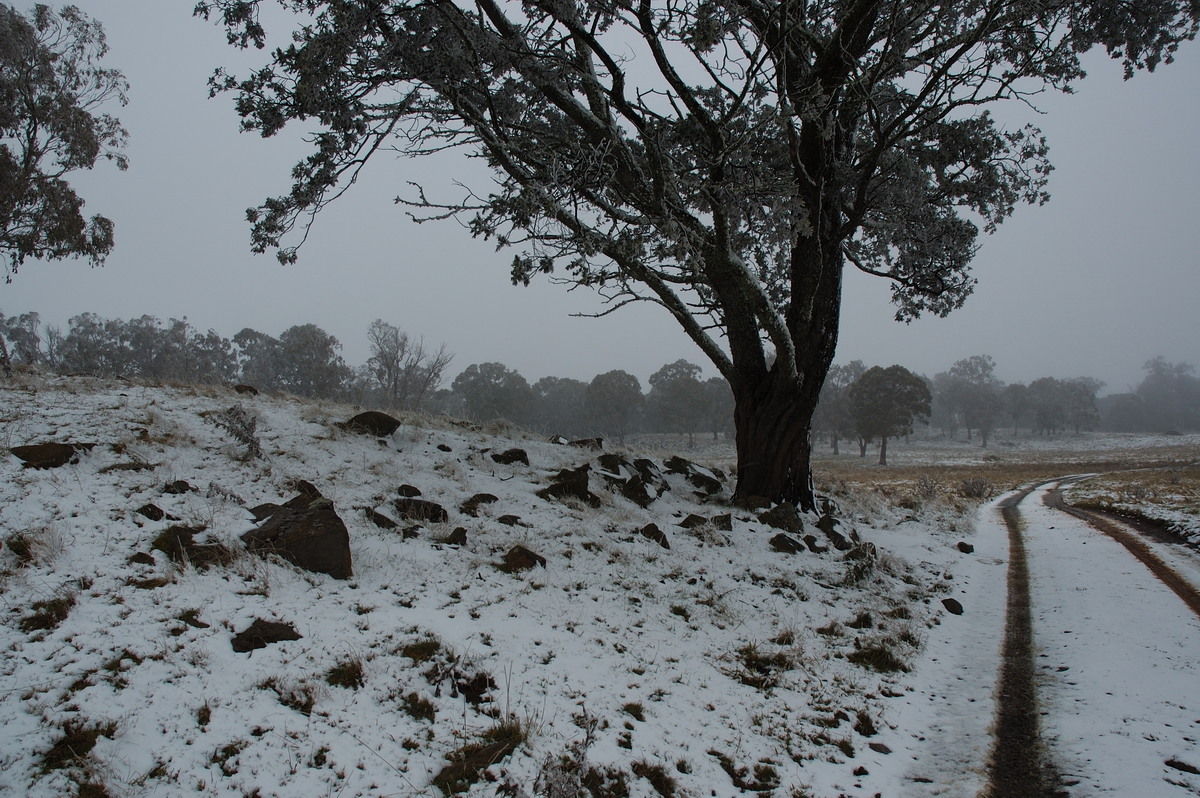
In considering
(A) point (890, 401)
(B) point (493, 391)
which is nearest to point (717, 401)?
(A) point (890, 401)

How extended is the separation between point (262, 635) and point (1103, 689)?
21.0ft

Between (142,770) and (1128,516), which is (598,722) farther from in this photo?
(1128,516)

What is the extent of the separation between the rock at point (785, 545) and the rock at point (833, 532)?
101 centimetres

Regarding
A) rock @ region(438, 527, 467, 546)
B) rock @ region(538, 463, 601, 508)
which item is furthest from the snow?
rock @ region(538, 463, 601, 508)

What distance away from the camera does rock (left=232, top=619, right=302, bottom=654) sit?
3594 millimetres

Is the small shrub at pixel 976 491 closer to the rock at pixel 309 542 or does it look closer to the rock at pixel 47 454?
the rock at pixel 309 542

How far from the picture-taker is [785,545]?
7762 millimetres

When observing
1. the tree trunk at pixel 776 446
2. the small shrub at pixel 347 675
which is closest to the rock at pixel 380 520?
the small shrub at pixel 347 675

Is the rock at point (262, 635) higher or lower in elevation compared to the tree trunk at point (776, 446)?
lower

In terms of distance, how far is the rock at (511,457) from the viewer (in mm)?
9641

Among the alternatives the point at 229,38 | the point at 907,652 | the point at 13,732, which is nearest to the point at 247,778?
the point at 13,732

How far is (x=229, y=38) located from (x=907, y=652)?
35.6ft

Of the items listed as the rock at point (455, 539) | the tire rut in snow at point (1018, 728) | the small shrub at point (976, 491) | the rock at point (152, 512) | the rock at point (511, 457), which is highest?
the rock at point (511, 457)

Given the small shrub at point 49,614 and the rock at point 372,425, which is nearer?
the small shrub at point 49,614
